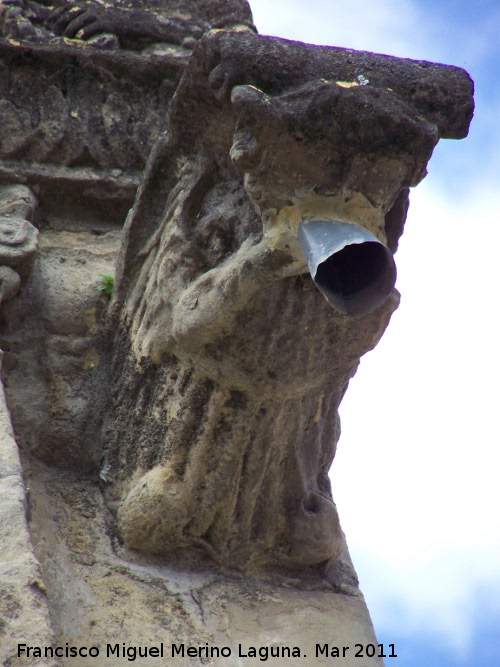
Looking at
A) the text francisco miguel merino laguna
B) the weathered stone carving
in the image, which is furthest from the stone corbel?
the text francisco miguel merino laguna

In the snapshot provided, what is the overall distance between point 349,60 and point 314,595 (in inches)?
48.1

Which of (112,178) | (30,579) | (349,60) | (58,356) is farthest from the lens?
(112,178)

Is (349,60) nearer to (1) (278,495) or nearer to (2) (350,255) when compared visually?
(2) (350,255)

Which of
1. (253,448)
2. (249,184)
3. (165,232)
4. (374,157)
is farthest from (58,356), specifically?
(374,157)

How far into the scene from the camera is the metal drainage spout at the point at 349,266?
67.6 inches

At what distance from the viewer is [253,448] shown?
7.13ft

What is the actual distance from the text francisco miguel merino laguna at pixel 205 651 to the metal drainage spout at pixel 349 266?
80cm

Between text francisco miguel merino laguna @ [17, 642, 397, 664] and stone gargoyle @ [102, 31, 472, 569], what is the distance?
237 mm

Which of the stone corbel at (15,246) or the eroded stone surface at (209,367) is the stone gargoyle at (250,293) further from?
the stone corbel at (15,246)

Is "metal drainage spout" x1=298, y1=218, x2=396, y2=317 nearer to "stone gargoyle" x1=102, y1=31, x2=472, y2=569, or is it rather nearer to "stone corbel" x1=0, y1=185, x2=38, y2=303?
"stone gargoyle" x1=102, y1=31, x2=472, y2=569

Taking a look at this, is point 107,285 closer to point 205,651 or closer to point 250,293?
point 250,293

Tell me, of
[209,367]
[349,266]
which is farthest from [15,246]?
[349,266]

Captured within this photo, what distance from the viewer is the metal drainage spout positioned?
172 cm

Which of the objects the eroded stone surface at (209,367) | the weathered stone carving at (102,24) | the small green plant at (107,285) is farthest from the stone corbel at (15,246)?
→ the weathered stone carving at (102,24)
